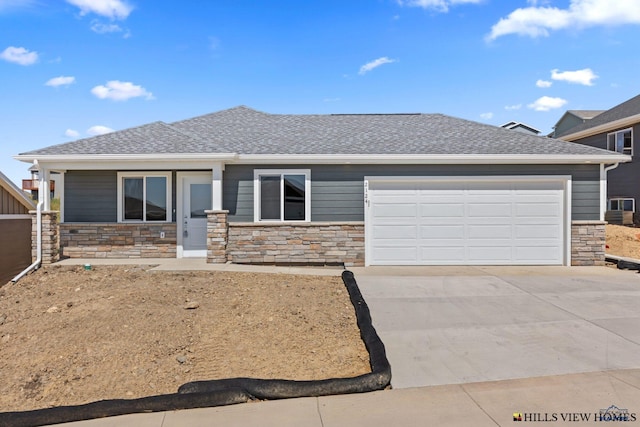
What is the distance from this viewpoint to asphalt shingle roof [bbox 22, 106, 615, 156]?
33.1 feet

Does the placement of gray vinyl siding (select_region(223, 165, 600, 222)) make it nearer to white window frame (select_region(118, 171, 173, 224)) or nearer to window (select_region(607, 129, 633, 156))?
white window frame (select_region(118, 171, 173, 224))

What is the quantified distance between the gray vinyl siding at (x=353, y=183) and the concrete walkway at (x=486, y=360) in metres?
2.59

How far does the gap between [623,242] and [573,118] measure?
17.0 m

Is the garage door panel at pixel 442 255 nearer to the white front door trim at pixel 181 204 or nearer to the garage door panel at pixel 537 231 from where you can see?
the garage door panel at pixel 537 231

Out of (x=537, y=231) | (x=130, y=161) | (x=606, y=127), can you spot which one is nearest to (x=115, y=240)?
(x=130, y=161)

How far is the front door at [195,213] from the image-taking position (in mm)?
10859

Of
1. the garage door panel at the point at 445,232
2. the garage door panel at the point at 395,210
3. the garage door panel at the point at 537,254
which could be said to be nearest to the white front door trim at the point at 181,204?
the garage door panel at the point at 395,210

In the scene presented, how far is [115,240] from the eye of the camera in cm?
1068

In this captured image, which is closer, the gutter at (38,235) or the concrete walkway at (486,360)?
the concrete walkway at (486,360)

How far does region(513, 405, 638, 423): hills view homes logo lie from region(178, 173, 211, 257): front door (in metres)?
9.19

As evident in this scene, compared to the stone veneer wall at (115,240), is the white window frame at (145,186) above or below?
above

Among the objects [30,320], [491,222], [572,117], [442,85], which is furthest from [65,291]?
[572,117]

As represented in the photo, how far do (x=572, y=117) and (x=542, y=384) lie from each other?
96.6 feet

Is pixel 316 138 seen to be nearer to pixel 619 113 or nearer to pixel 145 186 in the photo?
pixel 145 186
